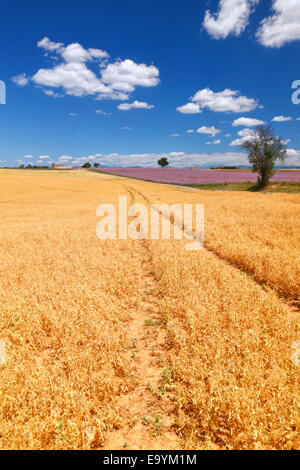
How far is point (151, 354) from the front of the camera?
14.6 ft

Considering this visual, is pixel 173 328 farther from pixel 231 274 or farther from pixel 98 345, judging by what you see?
pixel 231 274

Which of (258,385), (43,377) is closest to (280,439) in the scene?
(258,385)

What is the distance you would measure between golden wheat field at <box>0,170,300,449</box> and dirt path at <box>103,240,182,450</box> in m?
0.02

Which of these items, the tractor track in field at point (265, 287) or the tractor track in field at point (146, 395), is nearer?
the tractor track in field at point (146, 395)

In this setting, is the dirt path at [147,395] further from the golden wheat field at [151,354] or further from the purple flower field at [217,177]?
the purple flower field at [217,177]

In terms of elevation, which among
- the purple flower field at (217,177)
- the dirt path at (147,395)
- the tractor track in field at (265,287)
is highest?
the purple flower field at (217,177)

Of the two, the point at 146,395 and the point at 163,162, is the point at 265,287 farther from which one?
the point at 163,162

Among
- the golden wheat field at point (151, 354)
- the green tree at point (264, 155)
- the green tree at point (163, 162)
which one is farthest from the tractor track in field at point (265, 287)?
the green tree at point (163, 162)

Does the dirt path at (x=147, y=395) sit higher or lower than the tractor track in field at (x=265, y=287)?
lower

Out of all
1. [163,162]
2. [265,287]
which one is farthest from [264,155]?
[163,162]

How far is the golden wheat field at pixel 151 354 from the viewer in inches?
119
